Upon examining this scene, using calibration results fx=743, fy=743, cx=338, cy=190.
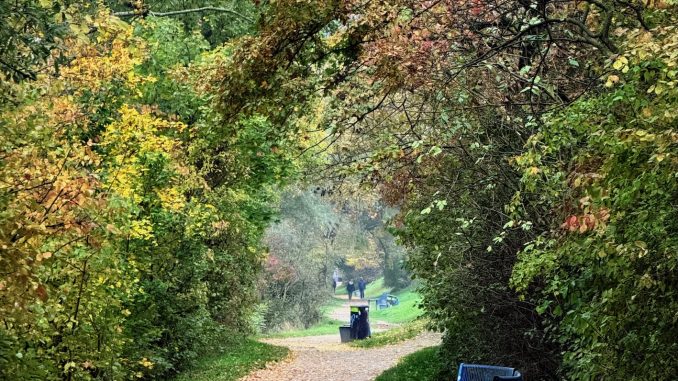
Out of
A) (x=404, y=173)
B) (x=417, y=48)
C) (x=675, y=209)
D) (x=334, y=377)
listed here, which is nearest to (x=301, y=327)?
(x=334, y=377)

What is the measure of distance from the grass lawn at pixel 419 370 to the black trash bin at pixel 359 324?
9.99 metres

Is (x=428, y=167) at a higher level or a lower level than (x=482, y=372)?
higher

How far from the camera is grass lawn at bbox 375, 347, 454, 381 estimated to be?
1389 centimetres

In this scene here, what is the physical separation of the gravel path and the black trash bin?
0.82m

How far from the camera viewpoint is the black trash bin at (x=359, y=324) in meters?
26.8

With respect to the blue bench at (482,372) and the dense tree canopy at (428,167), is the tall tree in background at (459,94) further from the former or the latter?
the blue bench at (482,372)

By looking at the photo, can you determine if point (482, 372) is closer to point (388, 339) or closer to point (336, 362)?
point (336, 362)

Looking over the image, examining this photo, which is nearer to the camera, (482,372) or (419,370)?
(482,372)

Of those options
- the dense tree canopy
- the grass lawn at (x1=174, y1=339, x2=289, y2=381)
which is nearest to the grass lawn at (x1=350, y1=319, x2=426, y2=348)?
the grass lawn at (x1=174, y1=339, x2=289, y2=381)

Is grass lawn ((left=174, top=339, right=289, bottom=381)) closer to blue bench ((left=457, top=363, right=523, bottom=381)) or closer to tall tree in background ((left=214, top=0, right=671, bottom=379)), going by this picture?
tall tree in background ((left=214, top=0, right=671, bottom=379))

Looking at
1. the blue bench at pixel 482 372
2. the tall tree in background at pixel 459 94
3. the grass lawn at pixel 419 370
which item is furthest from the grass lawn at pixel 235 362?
the blue bench at pixel 482 372

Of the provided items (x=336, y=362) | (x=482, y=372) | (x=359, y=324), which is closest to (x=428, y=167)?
(x=482, y=372)

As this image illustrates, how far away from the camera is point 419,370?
14836 mm

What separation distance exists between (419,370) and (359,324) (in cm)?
1210
